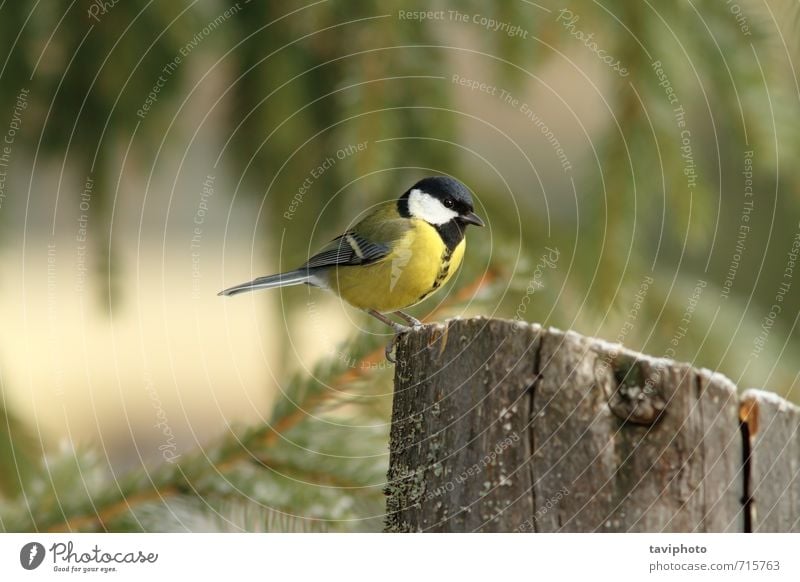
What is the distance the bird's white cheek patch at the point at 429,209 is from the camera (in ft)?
Answer: 4.41

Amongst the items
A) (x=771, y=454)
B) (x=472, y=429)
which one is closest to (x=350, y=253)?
(x=472, y=429)

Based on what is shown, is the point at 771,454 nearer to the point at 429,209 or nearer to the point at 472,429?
the point at 472,429

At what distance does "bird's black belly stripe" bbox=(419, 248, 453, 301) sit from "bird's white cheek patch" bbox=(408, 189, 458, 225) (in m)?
0.05

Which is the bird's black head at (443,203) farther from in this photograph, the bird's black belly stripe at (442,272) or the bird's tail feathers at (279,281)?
A: the bird's tail feathers at (279,281)

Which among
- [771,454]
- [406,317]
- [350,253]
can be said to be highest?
[350,253]

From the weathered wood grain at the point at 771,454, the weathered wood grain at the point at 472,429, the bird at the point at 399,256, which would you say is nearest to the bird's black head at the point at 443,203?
the bird at the point at 399,256

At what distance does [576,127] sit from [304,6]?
53cm

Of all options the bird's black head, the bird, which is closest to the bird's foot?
the bird

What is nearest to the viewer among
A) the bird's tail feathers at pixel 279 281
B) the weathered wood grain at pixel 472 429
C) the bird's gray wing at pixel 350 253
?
the weathered wood grain at pixel 472 429

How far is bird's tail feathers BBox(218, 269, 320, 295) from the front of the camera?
4.14 ft

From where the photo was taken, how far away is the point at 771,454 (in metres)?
1.01

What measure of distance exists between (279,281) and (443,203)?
273mm
